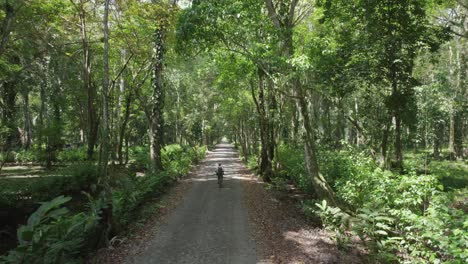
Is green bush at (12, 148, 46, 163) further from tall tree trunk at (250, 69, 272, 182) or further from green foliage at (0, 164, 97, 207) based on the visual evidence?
tall tree trunk at (250, 69, 272, 182)

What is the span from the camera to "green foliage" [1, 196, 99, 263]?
6090 mm

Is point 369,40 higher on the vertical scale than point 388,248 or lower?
higher

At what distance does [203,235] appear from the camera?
31.1 feet

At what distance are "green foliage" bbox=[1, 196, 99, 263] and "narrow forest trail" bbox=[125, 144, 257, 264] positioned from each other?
1269 millimetres

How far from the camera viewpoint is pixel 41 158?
82.3 ft

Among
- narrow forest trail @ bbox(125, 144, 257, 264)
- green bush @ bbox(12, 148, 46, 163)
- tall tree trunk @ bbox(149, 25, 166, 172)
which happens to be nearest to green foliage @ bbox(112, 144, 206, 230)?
narrow forest trail @ bbox(125, 144, 257, 264)

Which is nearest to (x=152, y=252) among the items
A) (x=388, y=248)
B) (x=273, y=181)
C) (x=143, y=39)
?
(x=388, y=248)

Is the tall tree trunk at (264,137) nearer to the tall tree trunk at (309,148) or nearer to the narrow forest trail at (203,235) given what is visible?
the narrow forest trail at (203,235)

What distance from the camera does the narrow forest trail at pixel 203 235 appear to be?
7.93 m

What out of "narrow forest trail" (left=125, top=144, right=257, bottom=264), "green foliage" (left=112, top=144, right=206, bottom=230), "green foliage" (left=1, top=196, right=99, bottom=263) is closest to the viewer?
"green foliage" (left=1, top=196, right=99, bottom=263)

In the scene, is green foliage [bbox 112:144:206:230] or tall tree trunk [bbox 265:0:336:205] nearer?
green foliage [bbox 112:144:206:230]

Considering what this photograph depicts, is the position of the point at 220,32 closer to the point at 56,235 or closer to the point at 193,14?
the point at 193,14

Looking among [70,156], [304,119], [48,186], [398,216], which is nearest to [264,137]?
[304,119]

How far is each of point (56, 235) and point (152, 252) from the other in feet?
7.46
